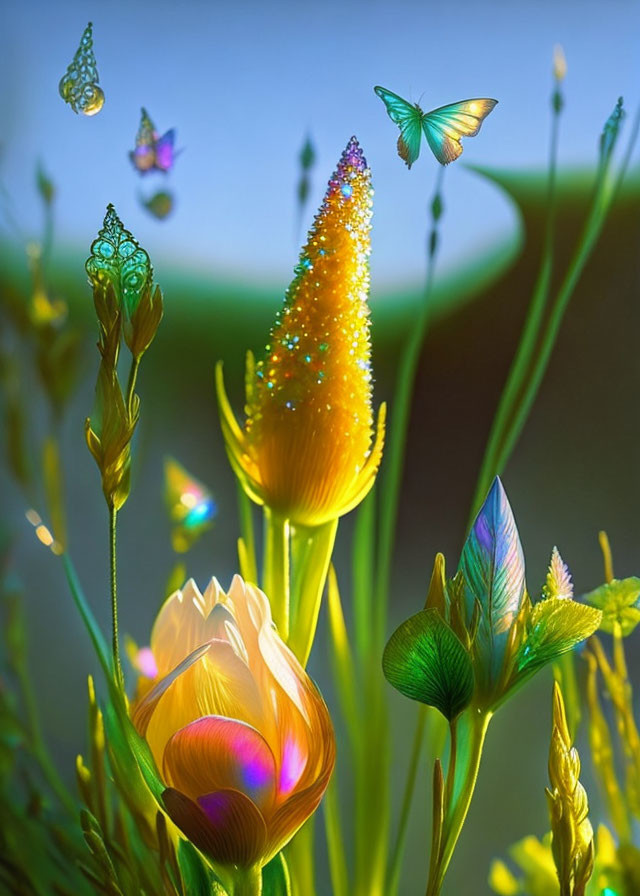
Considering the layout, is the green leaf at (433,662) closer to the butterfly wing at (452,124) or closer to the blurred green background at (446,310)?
the blurred green background at (446,310)

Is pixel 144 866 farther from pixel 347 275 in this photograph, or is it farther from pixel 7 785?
pixel 347 275

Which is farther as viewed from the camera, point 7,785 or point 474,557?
point 7,785

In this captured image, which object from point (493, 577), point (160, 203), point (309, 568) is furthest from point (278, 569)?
point (160, 203)

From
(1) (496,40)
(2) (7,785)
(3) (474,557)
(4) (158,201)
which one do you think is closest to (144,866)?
(2) (7,785)

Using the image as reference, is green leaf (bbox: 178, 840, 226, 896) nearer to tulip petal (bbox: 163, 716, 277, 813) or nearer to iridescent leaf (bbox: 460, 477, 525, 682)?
tulip petal (bbox: 163, 716, 277, 813)

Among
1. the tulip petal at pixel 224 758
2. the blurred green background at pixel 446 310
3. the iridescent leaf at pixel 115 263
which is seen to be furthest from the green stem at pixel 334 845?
the iridescent leaf at pixel 115 263

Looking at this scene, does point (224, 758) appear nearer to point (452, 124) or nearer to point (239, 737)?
point (239, 737)
